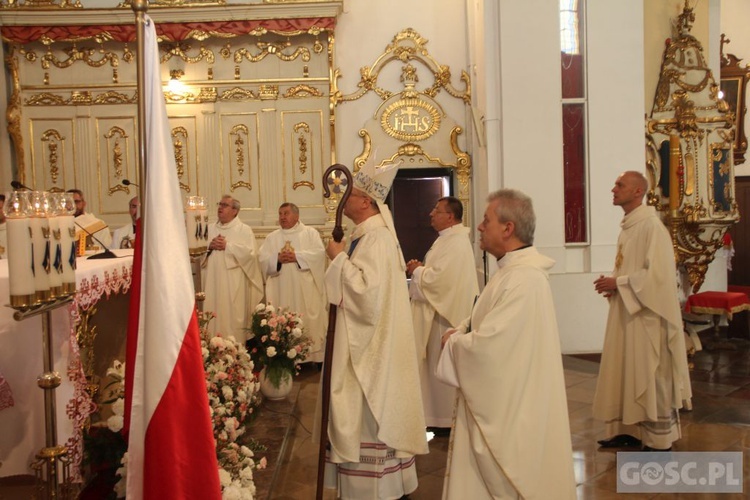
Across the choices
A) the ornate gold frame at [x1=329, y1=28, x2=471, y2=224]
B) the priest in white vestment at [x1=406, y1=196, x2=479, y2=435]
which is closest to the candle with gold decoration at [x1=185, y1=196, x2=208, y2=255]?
the priest in white vestment at [x1=406, y1=196, x2=479, y2=435]

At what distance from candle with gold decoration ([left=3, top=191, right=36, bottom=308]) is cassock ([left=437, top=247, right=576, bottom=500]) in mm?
1647

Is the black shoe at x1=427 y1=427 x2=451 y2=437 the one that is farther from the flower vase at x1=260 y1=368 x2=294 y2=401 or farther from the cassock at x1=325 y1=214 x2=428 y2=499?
the cassock at x1=325 y1=214 x2=428 y2=499

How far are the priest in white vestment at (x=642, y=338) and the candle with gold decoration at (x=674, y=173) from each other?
404 cm

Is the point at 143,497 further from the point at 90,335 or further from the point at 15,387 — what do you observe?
the point at 90,335

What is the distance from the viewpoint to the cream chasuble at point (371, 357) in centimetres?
375

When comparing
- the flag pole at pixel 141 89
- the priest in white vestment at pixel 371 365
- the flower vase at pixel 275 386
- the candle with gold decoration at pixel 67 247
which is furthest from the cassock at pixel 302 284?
the flag pole at pixel 141 89

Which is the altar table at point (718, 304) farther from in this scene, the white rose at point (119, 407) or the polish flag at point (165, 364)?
the polish flag at point (165, 364)

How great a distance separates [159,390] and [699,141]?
27.9 ft

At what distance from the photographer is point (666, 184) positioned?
29.8 ft

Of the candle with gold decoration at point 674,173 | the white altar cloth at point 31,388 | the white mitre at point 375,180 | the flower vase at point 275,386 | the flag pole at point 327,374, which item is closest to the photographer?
the white altar cloth at point 31,388

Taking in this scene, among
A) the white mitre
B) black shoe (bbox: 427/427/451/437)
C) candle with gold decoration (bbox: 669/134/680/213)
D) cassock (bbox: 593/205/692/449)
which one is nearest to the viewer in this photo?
the white mitre

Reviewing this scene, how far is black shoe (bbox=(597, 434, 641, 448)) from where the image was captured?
4902mm

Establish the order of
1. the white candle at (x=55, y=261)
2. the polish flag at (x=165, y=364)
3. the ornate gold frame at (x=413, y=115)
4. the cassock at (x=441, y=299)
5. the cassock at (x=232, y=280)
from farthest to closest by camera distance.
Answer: the ornate gold frame at (x=413, y=115) < the cassock at (x=232, y=280) < the cassock at (x=441, y=299) < the white candle at (x=55, y=261) < the polish flag at (x=165, y=364)

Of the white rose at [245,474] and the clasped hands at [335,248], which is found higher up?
the clasped hands at [335,248]
